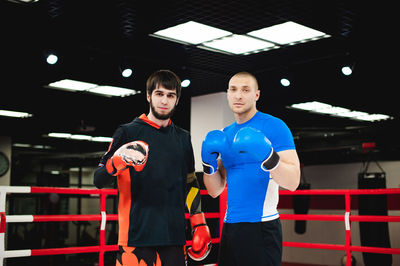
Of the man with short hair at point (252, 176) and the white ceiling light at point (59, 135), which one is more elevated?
the white ceiling light at point (59, 135)

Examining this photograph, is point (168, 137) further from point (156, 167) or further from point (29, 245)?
point (29, 245)

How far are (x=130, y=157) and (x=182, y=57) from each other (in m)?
3.87

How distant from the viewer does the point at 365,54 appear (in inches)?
210

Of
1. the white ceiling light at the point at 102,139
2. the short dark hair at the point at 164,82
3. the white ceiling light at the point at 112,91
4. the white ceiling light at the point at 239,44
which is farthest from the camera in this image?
the white ceiling light at the point at 102,139

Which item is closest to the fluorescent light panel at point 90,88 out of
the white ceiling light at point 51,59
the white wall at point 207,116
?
the white wall at point 207,116

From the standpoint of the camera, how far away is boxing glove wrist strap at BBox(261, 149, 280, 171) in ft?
6.21

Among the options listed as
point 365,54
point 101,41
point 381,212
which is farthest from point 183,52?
point 381,212

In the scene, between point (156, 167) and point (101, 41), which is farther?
point (101, 41)

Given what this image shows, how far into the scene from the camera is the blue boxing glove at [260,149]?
189cm

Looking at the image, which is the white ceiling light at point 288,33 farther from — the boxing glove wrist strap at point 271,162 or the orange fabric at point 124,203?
the orange fabric at point 124,203

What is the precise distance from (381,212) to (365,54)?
4769 mm

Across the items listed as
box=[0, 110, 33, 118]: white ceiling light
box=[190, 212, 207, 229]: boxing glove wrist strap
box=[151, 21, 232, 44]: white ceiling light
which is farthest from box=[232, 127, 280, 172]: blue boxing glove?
box=[0, 110, 33, 118]: white ceiling light

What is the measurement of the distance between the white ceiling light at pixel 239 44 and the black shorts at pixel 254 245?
3.26m

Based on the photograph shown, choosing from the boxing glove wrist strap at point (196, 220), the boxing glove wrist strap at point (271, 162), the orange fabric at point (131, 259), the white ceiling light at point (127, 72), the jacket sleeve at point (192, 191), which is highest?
the white ceiling light at point (127, 72)
